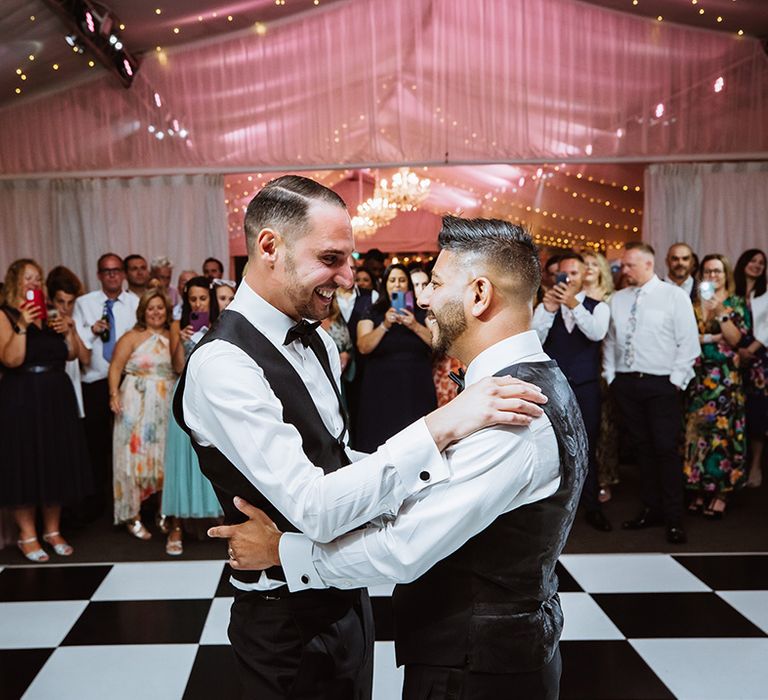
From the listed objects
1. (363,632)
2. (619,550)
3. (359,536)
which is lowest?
(619,550)

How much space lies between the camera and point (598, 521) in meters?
3.66

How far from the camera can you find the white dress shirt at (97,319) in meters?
4.04

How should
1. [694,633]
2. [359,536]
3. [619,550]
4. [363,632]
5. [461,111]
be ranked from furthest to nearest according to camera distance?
[461,111], [619,550], [694,633], [363,632], [359,536]

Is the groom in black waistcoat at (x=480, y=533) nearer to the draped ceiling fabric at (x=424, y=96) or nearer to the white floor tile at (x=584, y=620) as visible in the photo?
the white floor tile at (x=584, y=620)

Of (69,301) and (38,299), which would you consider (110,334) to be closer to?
(69,301)

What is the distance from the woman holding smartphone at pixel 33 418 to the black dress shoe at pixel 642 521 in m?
2.63

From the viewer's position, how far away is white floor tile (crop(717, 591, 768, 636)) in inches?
103

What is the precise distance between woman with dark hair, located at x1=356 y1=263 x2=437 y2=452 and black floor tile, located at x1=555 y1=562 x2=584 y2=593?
1089 millimetres

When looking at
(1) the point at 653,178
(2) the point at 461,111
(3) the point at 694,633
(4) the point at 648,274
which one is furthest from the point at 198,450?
(1) the point at 653,178

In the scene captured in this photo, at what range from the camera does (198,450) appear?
3.87ft

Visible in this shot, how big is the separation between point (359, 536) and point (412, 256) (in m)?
8.55

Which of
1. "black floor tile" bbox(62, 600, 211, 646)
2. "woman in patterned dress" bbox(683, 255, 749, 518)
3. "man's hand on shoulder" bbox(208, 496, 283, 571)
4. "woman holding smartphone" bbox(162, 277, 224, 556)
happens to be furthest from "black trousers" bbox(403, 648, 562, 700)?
"woman in patterned dress" bbox(683, 255, 749, 518)

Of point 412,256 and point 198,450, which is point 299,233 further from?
point 412,256

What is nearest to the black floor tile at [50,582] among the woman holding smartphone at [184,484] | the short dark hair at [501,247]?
the woman holding smartphone at [184,484]
